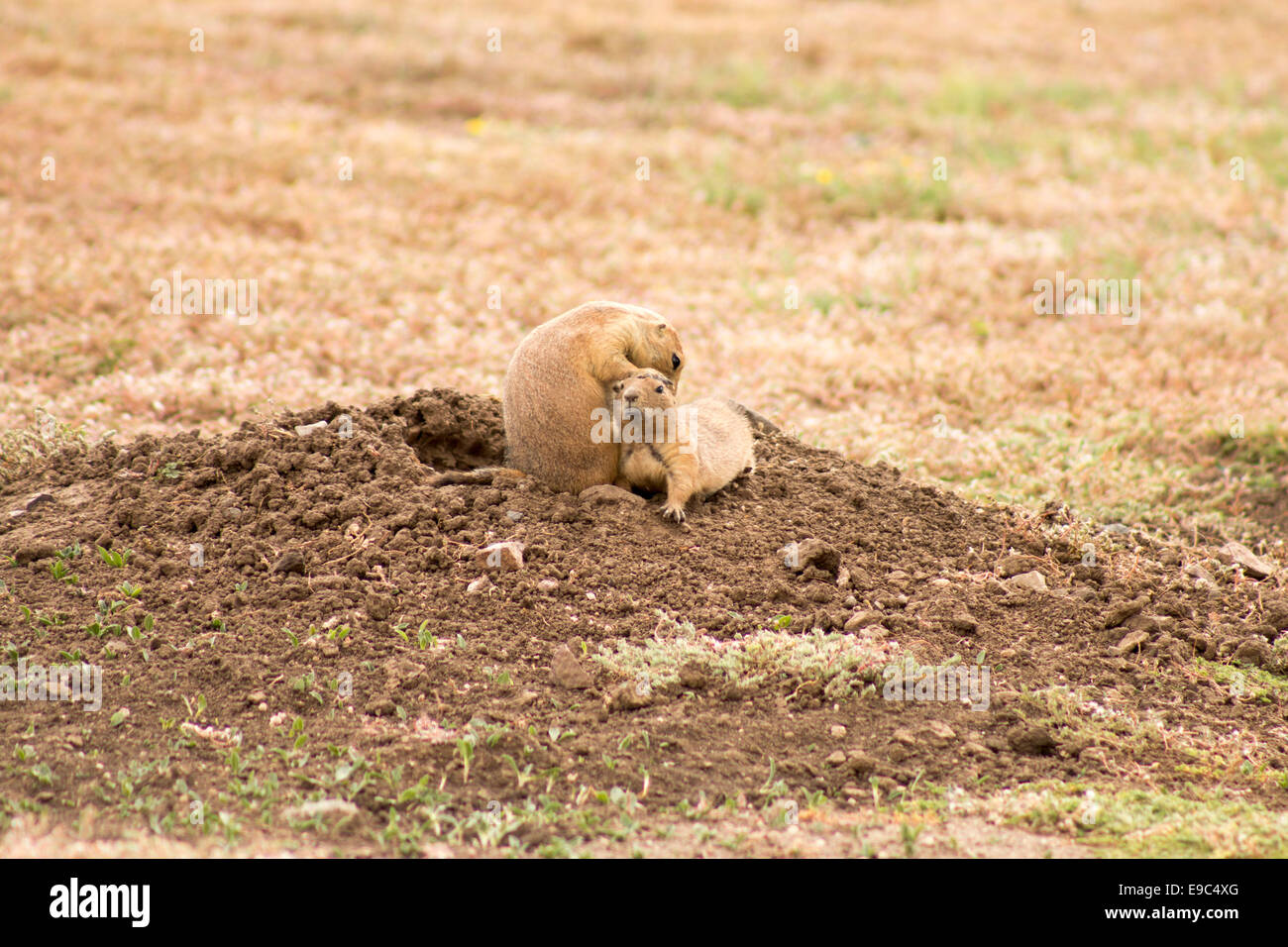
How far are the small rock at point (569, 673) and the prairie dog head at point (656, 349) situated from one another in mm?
1581


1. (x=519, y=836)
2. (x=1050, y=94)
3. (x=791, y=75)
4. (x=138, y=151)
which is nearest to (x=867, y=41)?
(x=791, y=75)

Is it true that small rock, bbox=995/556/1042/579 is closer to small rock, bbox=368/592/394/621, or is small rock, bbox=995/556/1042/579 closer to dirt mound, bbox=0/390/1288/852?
dirt mound, bbox=0/390/1288/852

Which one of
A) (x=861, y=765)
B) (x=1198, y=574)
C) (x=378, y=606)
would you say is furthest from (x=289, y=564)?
(x=1198, y=574)

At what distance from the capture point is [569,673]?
14.5ft

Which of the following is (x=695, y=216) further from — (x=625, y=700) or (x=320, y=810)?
(x=320, y=810)

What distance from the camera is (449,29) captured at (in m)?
19.7

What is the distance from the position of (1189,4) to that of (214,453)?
74.6 feet

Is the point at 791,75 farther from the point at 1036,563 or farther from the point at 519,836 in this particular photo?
the point at 519,836

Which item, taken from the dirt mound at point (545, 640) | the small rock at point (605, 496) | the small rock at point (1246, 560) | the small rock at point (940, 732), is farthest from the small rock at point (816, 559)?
the small rock at point (1246, 560)

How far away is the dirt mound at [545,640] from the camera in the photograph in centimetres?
386

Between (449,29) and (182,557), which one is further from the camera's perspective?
(449,29)

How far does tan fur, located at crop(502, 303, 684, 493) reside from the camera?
17.5ft

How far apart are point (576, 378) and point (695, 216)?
730cm

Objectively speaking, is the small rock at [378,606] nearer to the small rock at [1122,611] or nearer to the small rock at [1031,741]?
the small rock at [1031,741]
